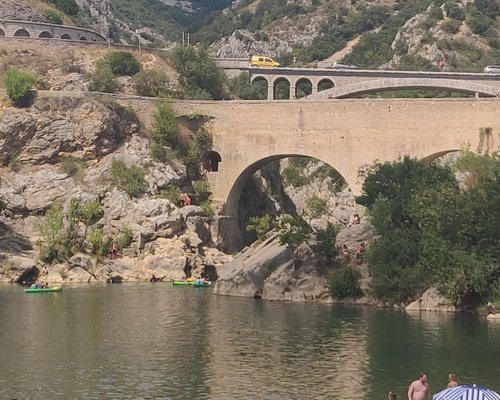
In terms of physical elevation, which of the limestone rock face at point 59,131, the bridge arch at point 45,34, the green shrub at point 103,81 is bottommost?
the limestone rock face at point 59,131

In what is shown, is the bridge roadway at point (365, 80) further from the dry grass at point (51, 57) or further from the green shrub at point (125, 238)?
the green shrub at point (125, 238)

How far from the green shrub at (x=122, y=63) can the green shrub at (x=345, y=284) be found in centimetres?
2962

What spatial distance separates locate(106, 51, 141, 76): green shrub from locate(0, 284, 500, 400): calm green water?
27204 mm

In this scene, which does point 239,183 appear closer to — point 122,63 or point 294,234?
point 122,63

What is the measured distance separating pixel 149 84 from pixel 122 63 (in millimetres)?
2609

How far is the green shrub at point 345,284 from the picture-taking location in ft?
145

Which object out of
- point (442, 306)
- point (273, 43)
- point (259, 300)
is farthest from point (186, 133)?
point (273, 43)

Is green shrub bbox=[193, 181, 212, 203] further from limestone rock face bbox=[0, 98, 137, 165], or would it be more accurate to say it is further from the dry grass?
the dry grass

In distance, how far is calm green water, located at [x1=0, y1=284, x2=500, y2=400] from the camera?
2806cm

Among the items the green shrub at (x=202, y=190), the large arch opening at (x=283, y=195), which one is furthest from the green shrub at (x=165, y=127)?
the large arch opening at (x=283, y=195)

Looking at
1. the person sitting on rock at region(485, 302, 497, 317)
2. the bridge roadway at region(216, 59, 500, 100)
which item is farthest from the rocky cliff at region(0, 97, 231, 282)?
the person sitting on rock at region(485, 302, 497, 317)

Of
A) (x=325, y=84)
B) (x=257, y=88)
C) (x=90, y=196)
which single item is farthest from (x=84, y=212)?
(x=325, y=84)

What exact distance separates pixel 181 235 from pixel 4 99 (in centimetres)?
1424

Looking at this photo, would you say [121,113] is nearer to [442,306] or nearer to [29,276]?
[29,276]
